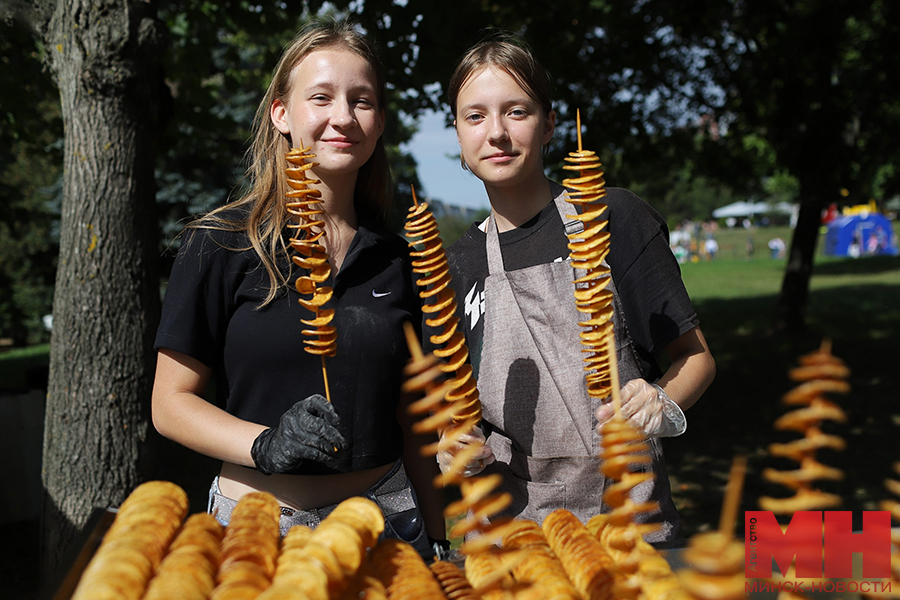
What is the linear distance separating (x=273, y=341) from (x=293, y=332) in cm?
7

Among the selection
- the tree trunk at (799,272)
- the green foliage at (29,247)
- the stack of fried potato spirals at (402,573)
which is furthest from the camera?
the green foliage at (29,247)

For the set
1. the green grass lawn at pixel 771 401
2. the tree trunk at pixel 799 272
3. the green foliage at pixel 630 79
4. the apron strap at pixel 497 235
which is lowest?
the green grass lawn at pixel 771 401

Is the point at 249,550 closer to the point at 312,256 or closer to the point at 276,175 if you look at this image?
the point at 312,256

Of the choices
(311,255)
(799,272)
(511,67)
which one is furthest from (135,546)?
(799,272)

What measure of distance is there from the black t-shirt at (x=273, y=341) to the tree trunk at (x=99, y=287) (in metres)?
2.10

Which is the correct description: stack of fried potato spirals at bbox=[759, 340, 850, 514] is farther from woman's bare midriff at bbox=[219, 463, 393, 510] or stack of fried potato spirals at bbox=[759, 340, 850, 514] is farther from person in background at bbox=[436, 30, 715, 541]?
woman's bare midriff at bbox=[219, 463, 393, 510]

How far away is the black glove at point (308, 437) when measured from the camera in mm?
1837

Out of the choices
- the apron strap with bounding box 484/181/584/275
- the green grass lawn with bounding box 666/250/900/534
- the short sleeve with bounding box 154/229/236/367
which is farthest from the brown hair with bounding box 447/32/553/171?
the green grass lawn with bounding box 666/250/900/534

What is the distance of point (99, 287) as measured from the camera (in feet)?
13.2

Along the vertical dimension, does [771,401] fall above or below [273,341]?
below

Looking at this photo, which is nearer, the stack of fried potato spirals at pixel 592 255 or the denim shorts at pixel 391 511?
the stack of fried potato spirals at pixel 592 255

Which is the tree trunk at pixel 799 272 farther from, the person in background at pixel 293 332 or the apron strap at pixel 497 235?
the person in background at pixel 293 332

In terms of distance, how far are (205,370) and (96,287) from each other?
219cm

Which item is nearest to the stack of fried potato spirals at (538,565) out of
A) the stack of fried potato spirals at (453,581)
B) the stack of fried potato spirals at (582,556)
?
the stack of fried potato spirals at (582,556)
